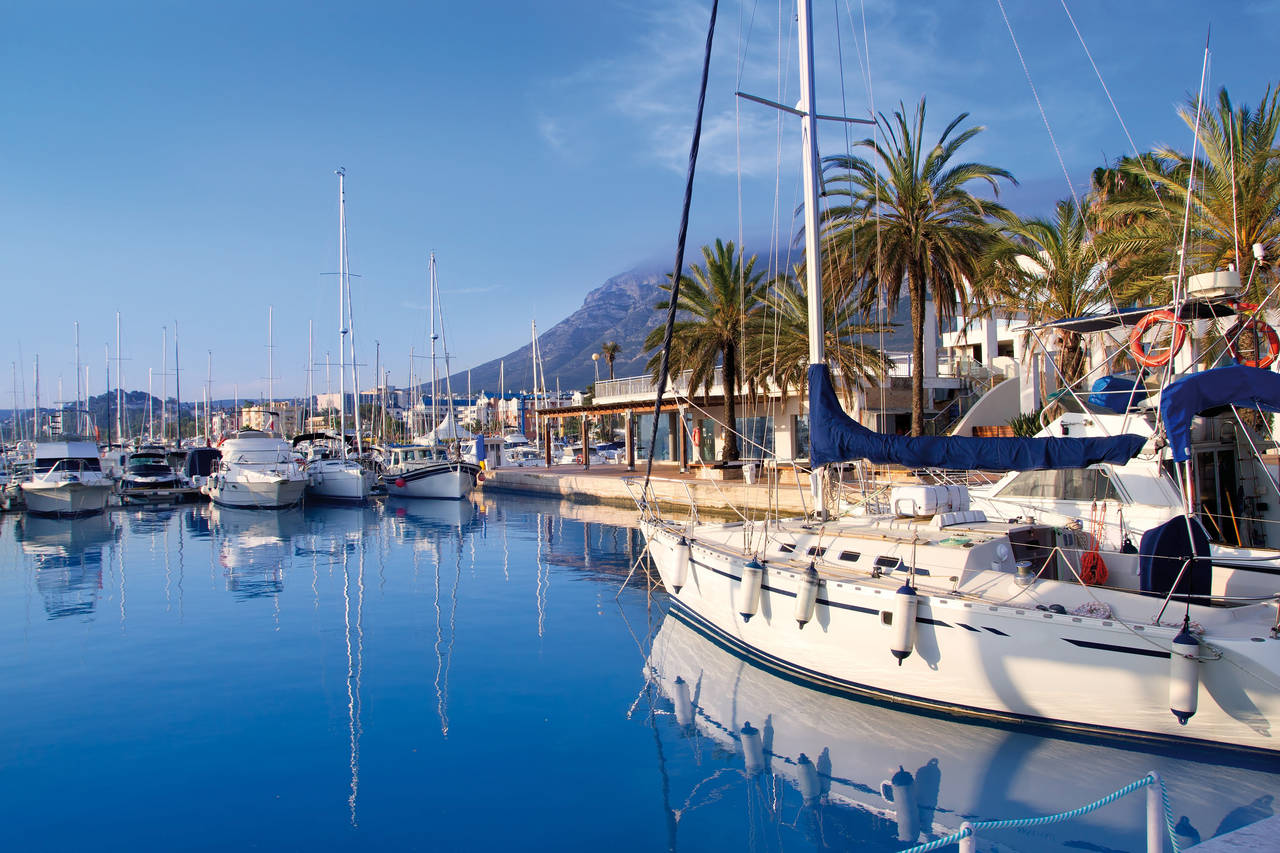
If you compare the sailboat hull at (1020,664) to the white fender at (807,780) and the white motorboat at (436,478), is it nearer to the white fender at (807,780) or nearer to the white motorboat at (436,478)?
the white fender at (807,780)

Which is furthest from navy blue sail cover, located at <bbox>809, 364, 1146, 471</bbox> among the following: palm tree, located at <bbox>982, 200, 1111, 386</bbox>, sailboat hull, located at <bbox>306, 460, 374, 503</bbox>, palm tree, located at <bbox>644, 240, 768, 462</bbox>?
sailboat hull, located at <bbox>306, 460, 374, 503</bbox>

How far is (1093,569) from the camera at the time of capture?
34.6 feet

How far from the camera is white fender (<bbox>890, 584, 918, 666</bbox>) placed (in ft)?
31.0

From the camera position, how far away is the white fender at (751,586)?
11445 mm

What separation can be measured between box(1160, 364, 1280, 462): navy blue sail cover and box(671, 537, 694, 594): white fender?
283 inches

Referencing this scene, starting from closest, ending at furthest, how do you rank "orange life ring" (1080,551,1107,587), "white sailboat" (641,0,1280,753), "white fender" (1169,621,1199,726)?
"white fender" (1169,621,1199,726)
"white sailboat" (641,0,1280,753)
"orange life ring" (1080,551,1107,587)

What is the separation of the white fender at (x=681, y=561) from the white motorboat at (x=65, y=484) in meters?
34.5

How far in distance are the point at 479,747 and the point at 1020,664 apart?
6255 mm

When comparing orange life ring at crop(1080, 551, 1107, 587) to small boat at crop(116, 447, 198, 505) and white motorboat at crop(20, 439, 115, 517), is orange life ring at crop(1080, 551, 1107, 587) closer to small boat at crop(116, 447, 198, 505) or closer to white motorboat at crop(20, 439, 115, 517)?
white motorboat at crop(20, 439, 115, 517)

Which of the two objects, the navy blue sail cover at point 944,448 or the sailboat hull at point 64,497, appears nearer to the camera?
the navy blue sail cover at point 944,448

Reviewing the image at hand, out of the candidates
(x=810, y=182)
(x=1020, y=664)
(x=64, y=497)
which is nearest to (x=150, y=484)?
(x=64, y=497)

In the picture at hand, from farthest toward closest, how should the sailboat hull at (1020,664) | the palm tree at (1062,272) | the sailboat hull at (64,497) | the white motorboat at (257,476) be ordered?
the white motorboat at (257,476)
the sailboat hull at (64,497)
the palm tree at (1062,272)
the sailboat hull at (1020,664)

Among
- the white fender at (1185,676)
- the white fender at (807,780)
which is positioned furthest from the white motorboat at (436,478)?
the white fender at (1185,676)

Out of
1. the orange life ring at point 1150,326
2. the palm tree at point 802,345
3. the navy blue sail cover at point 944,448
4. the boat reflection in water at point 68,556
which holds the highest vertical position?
the palm tree at point 802,345
